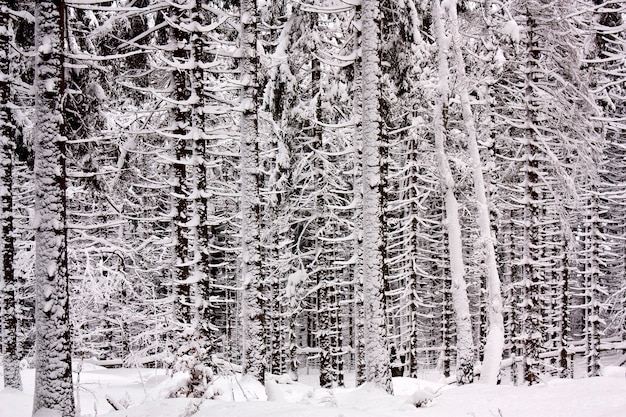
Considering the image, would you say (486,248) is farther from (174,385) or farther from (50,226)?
(50,226)

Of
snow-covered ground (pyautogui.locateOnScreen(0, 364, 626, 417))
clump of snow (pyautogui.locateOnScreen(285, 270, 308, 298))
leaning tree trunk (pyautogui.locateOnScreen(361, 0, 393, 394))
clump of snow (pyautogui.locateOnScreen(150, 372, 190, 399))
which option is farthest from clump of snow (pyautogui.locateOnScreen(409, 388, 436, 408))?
clump of snow (pyautogui.locateOnScreen(285, 270, 308, 298))

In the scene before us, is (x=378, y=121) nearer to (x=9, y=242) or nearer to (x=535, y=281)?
(x=535, y=281)

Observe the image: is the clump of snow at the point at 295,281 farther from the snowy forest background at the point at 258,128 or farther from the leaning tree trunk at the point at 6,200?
the leaning tree trunk at the point at 6,200

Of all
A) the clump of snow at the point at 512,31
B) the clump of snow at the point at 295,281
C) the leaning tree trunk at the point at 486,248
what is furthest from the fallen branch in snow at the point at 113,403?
the clump of snow at the point at 295,281

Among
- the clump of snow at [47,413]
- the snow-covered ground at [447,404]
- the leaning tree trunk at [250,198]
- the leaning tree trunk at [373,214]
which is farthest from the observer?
the leaning tree trunk at [250,198]

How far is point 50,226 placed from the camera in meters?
8.52

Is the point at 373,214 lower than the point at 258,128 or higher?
lower

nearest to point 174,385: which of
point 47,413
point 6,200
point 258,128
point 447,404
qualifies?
point 47,413

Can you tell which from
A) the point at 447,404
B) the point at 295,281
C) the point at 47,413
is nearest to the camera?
the point at 447,404

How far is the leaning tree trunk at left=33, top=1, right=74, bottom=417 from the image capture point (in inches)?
327

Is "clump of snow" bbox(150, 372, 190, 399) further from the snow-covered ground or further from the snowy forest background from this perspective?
the snowy forest background

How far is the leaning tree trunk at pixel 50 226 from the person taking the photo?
327 inches

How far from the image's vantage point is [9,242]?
15.0 meters

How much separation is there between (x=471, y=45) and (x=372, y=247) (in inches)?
372
